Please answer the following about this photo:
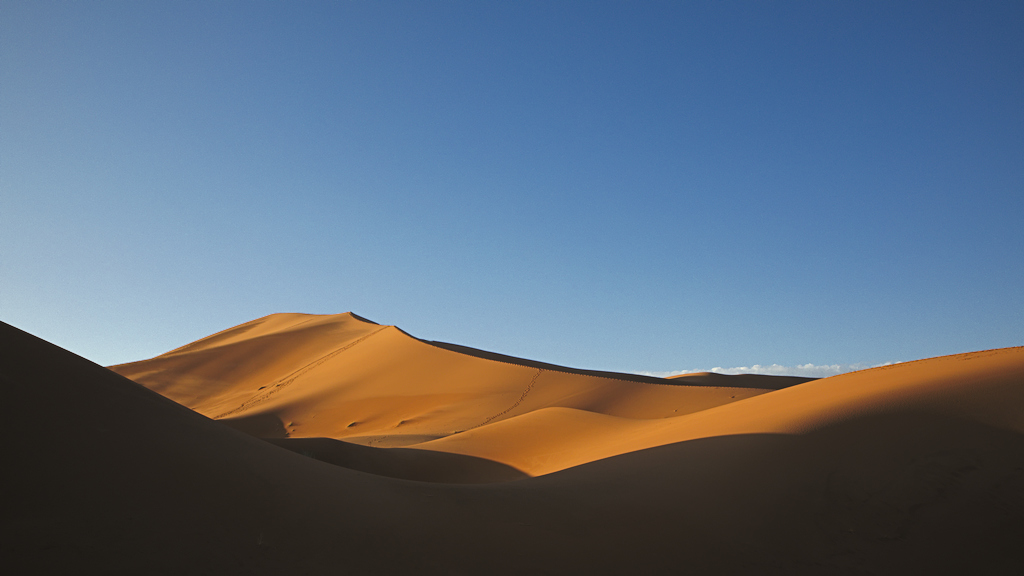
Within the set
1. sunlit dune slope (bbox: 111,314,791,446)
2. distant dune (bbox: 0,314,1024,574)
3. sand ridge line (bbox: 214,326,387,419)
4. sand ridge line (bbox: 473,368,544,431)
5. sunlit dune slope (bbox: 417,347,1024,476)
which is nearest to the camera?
distant dune (bbox: 0,314,1024,574)

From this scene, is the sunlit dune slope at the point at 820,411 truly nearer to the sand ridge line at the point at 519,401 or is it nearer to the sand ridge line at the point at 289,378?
the sand ridge line at the point at 519,401

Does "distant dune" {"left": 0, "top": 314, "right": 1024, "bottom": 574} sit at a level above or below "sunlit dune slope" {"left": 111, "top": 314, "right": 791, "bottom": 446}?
below

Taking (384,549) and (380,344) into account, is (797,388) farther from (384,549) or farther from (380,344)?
(380,344)

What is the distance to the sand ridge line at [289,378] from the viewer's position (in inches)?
1008

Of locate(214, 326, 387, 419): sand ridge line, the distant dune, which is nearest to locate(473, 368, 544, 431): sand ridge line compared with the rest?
the distant dune

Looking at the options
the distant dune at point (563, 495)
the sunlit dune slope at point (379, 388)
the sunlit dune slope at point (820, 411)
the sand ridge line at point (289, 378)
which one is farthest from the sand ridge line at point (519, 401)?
the sand ridge line at point (289, 378)

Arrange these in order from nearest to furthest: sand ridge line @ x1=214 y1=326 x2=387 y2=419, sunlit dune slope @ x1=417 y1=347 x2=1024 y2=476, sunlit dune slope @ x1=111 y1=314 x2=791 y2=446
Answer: sunlit dune slope @ x1=417 y1=347 x2=1024 y2=476 → sunlit dune slope @ x1=111 y1=314 x2=791 y2=446 → sand ridge line @ x1=214 y1=326 x2=387 y2=419

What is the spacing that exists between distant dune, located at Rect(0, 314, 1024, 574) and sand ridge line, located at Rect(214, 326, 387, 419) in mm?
21531

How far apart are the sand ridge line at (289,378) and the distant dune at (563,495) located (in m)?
21.5

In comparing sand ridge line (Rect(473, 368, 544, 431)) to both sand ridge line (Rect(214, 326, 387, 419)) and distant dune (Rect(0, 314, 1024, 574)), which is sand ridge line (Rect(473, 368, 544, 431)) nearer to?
distant dune (Rect(0, 314, 1024, 574))

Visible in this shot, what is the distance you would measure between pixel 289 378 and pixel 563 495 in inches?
1053

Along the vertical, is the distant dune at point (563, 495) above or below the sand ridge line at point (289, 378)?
below

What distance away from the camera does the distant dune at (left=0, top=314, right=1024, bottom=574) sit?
3711mm

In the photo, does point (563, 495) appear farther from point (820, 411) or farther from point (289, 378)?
point (289, 378)
